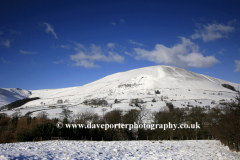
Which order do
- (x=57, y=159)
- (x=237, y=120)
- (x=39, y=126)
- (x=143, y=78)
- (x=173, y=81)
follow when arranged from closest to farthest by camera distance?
(x=57, y=159) → (x=237, y=120) → (x=39, y=126) → (x=173, y=81) → (x=143, y=78)

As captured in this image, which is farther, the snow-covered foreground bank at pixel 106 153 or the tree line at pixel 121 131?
the tree line at pixel 121 131

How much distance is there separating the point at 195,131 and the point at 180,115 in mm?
6662

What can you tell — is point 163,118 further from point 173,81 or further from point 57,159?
point 173,81

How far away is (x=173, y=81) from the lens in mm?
154500

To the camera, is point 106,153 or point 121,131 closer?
point 106,153

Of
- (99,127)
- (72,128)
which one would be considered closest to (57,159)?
(72,128)

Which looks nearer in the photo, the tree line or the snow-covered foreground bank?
the snow-covered foreground bank

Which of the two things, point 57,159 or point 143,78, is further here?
point 143,78

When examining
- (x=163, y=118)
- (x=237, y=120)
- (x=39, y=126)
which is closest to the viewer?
(x=237, y=120)

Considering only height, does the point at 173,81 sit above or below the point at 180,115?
above

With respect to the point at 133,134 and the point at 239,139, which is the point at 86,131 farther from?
the point at 239,139

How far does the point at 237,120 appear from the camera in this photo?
15211 millimetres

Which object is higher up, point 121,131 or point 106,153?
point 106,153

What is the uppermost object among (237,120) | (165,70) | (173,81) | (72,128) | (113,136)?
(165,70)
